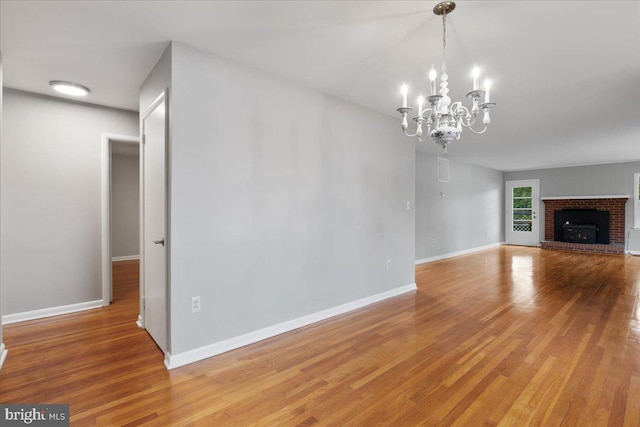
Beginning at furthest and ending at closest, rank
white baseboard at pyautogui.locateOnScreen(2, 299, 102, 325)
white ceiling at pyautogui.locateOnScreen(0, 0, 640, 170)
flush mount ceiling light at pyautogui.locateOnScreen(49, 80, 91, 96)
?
white baseboard at pyautogui.locateOnScreen(2, 299, 102, 325) < flush mount ceiling light at pyautogui.locateOnScreen(49, 80, 91, 96) < white ceiling at pyautogui.locateOnScreen(0, 0, 640, 170)

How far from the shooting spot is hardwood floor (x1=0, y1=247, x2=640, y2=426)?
1.76 metres

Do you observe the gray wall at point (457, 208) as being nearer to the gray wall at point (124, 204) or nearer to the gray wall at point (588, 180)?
the gray wall at point (588, 180)

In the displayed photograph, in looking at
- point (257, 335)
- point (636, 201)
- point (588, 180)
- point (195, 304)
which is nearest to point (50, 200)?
point (195, 304)

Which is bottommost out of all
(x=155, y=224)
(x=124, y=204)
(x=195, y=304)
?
(x=195, y=304)

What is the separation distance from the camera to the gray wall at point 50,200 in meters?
3.08

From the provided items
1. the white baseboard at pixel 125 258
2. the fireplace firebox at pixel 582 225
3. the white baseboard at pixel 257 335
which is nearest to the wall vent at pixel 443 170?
the fireplace firebox at pixel 582 225

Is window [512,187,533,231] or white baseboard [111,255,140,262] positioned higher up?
window [512,187,533,231]

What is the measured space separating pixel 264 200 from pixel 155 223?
37.9 inches

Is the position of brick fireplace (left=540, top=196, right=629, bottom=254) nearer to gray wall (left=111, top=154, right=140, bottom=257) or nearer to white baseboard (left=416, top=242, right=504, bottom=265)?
white baseboard (left=416, top=242, right=504, bottom=265)

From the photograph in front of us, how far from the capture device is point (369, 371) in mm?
2219

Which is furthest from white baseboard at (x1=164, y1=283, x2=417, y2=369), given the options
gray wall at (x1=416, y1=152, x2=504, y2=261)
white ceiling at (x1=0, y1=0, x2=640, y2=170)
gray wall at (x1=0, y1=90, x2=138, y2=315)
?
gray wall at (x1=416, y1=152, x2=504, y2=261)

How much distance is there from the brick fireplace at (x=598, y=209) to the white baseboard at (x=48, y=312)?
10683 millimetres

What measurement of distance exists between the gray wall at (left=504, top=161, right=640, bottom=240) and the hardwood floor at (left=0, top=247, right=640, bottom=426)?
5.98 meters

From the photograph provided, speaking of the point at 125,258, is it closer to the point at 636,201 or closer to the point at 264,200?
the point at 264,200
